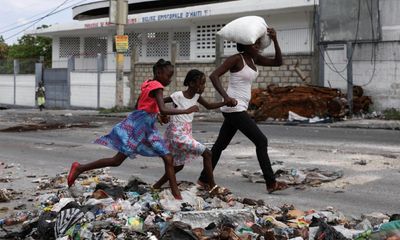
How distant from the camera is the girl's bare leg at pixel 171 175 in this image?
5.72 meters

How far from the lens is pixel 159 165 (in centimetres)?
920

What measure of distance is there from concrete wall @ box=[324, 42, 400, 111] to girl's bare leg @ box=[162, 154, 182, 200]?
45.8ft

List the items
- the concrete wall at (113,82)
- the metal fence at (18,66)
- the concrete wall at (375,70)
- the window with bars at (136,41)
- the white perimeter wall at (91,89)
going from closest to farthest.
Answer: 1. the concrete wall at (375,70)
2. the concrete wall at (113,82)
3. the white perimeter wall at (91,89)
4. the window with bars at (136,41)
5. the metal fence at (18,66)

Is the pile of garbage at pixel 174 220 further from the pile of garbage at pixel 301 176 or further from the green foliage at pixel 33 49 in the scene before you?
the green foliage at pixel 33 49

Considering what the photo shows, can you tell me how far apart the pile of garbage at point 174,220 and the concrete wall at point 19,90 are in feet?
98.1

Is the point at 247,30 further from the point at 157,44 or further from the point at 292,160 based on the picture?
the point at 157,44

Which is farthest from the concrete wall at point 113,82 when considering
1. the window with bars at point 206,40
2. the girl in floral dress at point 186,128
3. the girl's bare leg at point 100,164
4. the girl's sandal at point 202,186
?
the girl's bare leg at point 100,164

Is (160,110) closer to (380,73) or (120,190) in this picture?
(120,190)

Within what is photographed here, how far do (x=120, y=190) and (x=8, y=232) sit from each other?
1.28 meters

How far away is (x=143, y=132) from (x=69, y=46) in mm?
31462

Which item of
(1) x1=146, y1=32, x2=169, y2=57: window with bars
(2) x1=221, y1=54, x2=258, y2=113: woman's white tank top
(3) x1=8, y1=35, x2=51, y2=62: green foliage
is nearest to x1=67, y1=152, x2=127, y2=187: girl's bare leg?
(2) x1=221, y1=54, x2=258, y2=113: woman's white tank top

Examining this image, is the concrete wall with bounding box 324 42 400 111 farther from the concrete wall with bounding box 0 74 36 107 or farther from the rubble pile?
the concrete wall with bounding box 0 74 36 107

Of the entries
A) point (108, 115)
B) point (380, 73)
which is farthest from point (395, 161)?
point (108, 115)

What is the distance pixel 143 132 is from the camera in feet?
19.4
